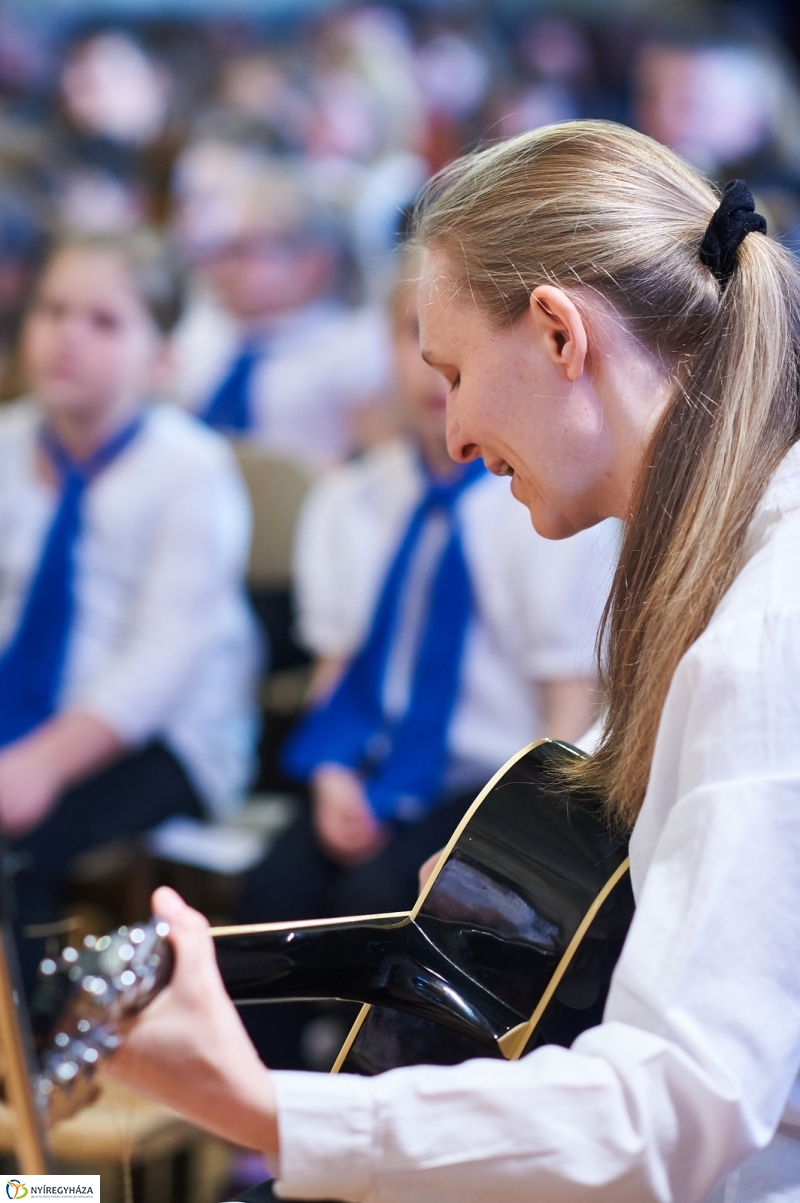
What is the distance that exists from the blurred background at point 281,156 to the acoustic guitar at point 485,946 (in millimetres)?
178

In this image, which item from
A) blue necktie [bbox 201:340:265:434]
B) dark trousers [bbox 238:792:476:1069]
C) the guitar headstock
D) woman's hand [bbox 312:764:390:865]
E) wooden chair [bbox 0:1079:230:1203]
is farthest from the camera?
blue necktie [bbox 201:340:265:434]

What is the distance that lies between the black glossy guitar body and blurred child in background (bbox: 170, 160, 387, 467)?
7.24 feet

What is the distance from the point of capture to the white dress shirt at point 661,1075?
693 millimetres

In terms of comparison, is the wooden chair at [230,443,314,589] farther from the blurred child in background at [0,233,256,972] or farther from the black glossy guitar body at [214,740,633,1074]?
the black glossy guitar body at [214,740,633,1074]

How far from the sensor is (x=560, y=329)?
0.91 m

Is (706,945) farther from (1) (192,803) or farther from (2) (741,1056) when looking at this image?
(1) (192,803)

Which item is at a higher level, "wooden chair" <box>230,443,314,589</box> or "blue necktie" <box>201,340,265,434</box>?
"blue necktie" <box>201,340,265,434</box>

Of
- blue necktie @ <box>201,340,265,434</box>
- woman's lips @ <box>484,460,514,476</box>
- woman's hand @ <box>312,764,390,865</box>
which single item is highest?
blue necktie @ <box>201,340,265,434</box>

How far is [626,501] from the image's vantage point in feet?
3.16

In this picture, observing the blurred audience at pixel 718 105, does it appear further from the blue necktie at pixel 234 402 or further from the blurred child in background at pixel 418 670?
the blurred child in background at pixel 418 670

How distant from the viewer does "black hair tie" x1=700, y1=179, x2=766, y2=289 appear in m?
0.91

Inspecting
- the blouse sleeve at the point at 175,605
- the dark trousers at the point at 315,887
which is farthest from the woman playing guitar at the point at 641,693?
the blouse sleeve at the point at 175,605

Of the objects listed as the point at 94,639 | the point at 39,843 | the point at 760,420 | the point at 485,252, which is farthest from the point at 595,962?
the point at 94,639

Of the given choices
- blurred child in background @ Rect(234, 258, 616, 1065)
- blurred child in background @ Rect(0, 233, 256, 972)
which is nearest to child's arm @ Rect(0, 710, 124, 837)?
blurred child in background @ Rect(0, 233, 256, 972)
